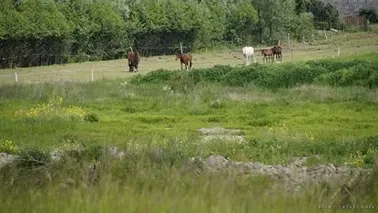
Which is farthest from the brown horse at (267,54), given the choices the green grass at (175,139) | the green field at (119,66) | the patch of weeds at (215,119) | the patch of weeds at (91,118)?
the patch of weeds at (91,118)

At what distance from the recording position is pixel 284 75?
113ft

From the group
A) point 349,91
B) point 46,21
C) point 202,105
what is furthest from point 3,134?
point 46,21

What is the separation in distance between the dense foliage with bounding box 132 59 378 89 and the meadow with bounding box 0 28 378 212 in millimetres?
64

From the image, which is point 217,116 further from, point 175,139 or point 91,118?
point 175,139

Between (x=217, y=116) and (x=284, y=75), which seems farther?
(x=284, y=75)

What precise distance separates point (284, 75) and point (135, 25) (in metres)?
39.4

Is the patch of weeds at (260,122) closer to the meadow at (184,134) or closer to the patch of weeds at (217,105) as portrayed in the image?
the meadow at (184,134)

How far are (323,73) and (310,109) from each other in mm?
9876

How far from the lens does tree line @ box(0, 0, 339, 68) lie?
196ft

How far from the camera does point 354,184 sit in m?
5.91

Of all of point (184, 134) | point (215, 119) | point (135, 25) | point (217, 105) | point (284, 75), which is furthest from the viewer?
point (135, 25)

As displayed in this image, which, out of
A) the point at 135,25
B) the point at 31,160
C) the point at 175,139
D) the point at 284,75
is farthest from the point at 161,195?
the point at 135,25

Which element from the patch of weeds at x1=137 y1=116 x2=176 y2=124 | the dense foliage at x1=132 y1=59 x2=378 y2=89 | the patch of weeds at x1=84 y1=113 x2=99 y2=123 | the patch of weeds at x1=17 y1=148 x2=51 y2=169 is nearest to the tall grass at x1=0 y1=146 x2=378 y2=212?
the patch of weeds at x1=17 y1=148 x2=51 y2=169

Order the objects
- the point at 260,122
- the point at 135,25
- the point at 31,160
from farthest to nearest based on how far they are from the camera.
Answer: the point at 135,25, the point at 260,122, the point at 31,160
